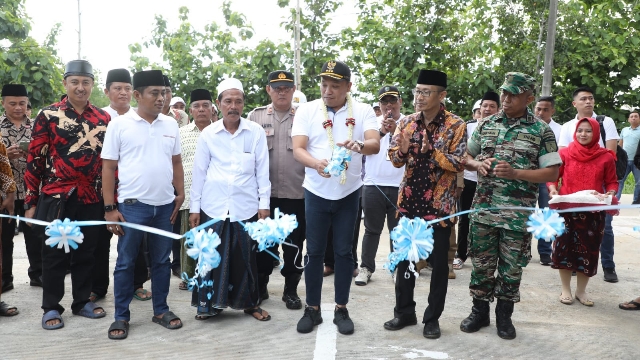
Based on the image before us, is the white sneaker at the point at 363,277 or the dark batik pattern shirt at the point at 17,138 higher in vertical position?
the dark batik pattern shirt at the point at 17,138

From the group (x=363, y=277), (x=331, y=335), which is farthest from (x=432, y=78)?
(x=363, y=277)

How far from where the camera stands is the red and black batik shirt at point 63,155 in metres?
5.11

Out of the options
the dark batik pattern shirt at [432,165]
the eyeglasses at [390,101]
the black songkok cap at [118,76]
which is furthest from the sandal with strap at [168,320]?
the eyeglasses at [390,101]

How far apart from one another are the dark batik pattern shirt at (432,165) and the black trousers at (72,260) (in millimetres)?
2795

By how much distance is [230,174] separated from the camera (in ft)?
16.8

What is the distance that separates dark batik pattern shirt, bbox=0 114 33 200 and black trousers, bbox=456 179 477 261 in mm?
5229

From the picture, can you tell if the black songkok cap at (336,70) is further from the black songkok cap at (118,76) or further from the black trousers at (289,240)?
the black songkok cap at (118,76)

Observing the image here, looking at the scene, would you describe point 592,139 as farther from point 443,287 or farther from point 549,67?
point 549,67

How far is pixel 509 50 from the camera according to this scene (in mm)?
14016

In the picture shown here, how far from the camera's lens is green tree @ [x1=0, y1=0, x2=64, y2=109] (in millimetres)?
11703

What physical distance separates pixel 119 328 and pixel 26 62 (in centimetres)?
893

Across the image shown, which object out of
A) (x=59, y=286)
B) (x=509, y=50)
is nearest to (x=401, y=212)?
(x=59, y=286)

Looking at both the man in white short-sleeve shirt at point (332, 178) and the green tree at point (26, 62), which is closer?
the man in white short-sleeve shirt at point (332, 178)

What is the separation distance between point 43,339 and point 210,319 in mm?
1378
